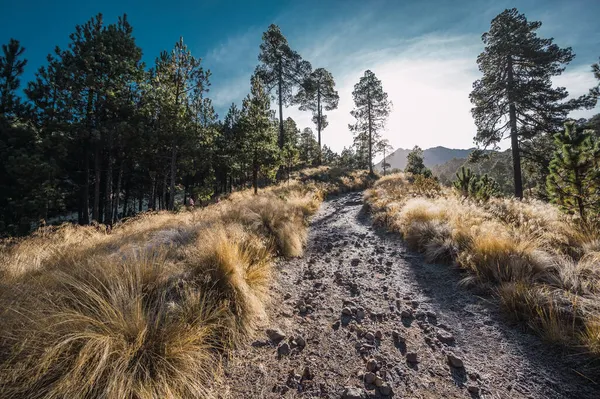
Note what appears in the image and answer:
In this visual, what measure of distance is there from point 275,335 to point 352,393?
109 centimetres

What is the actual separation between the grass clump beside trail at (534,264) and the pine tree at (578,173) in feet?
1.46

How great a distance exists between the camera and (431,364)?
91.2 inches

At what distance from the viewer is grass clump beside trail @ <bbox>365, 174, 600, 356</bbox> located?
2.44 metres

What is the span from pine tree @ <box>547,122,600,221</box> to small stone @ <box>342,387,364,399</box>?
699 cm

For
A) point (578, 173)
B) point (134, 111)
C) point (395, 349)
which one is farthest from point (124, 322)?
point (134, 111)

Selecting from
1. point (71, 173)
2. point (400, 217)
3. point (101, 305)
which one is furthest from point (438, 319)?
point (71, 173)

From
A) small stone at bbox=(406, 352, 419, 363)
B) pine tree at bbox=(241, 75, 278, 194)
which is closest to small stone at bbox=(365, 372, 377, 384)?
small stone at bbox=(406, 352, 419, 363)

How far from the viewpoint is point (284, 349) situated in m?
2.54

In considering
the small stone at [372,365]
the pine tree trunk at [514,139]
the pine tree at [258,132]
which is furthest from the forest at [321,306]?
the pine tree trunk at [514,139]

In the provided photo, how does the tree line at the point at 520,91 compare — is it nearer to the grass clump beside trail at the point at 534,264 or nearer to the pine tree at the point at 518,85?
the pine tree at the point at 518,85

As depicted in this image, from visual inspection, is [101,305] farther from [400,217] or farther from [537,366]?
[400,217]

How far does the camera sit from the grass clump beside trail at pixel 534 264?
2436 mm

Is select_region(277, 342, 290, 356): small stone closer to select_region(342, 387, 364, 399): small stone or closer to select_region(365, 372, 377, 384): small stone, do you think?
select_region(342, 387, 364, 399): small stone

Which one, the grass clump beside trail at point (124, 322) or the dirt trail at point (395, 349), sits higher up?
the grass clump beside trail at point (124, 322)
